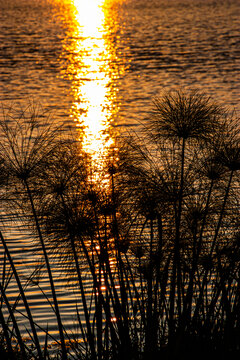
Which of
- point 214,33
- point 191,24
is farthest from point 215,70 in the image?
point 191,24

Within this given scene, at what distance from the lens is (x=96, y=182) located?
502 cm

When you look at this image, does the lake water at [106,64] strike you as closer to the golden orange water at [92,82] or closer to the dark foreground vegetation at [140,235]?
the golden orange water at [92,82]

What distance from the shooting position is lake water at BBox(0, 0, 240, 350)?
2206 cm

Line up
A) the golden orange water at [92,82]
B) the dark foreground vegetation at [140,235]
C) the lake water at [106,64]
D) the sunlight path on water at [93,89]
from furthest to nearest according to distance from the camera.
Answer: the lake water at [106,64] < the golden orange water at [92,82] < the sunlight path on water at [93,89] < the dark foreground vegetation at [140,235]

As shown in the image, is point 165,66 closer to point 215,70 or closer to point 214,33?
point 215,70

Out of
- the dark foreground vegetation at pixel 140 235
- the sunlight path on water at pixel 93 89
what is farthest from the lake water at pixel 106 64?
the dark foreground vegetation at pixel 140 235

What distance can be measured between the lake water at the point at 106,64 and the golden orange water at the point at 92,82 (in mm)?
48

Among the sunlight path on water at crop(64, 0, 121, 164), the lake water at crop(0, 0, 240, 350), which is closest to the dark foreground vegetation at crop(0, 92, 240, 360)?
the sunlight path on water at crop(64, 0, 121, 164)

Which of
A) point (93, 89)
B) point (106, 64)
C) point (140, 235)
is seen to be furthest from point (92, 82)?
point (140, 235)

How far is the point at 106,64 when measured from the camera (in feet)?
122

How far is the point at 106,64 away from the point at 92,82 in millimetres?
6677

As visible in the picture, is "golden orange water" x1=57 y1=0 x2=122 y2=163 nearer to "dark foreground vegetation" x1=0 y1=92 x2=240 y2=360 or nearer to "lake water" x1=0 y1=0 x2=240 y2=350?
"lake water" x1=0 y1=0 x2=240 y2=350

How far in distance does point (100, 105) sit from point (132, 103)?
1.37 m

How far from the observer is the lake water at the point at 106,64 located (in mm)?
22062
